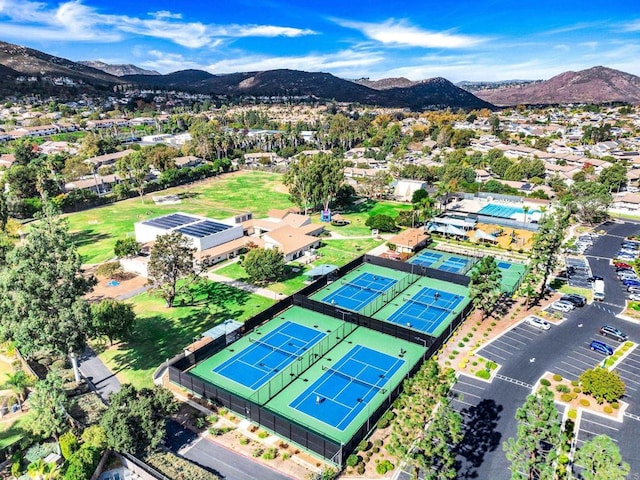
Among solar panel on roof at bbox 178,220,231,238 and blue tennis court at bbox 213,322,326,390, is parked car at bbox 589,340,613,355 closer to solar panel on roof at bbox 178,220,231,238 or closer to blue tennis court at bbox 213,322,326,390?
blue tennis court at bbox 213,322,326,390

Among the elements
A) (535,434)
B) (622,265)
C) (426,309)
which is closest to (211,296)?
(426,309)

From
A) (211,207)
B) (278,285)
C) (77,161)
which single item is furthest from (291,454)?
(77,161)

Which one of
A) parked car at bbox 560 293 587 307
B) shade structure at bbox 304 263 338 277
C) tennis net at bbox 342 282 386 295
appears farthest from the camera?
shade structure at bbox 304 263 338 277

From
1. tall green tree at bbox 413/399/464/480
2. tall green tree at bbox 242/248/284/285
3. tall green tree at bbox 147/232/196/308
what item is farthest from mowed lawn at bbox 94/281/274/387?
tall green tree at bbox 413/399/464/480

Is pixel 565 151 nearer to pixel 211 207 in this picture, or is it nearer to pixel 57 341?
pixel 211 207

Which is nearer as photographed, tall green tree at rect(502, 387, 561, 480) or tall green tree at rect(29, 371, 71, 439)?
tall green tree at rect(502, 387, 561, 480)

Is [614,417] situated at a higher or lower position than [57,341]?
lower

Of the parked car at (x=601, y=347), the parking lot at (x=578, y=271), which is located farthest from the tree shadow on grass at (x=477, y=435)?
the parking lot at (x=578, y=271)
